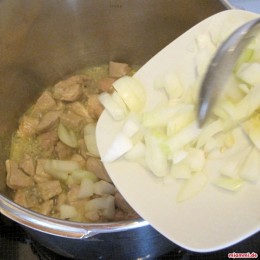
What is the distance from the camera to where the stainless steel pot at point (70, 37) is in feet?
4.77

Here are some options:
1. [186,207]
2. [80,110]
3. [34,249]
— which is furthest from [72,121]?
[186,207]

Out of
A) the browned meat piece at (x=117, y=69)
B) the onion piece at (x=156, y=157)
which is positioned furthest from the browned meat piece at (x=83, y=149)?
the onion piece at (x=156, y=157)

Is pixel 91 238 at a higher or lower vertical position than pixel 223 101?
lower

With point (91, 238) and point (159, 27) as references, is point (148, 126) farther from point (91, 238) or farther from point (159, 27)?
point (159, 27)

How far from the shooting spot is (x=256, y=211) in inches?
35.1

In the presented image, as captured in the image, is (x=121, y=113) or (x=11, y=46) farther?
(x=11, y=46)

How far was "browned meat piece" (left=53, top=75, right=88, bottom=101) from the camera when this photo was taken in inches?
65.9

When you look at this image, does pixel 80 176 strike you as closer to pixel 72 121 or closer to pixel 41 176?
pixel 41 176

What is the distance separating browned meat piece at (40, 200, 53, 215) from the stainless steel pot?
15 cm

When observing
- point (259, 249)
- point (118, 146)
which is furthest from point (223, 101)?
point (259, 249)

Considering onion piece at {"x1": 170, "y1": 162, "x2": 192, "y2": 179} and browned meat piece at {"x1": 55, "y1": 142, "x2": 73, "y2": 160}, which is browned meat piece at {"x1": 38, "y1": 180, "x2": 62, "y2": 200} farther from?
onion piece at {"x1": 170, "y1": 162, "x2": 192, "y2": 179}

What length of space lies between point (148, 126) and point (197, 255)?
51cm

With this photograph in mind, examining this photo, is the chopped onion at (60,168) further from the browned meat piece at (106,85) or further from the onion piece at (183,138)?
the onion piece at (183,138)

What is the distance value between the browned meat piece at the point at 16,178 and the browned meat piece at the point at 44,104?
0.93ft
